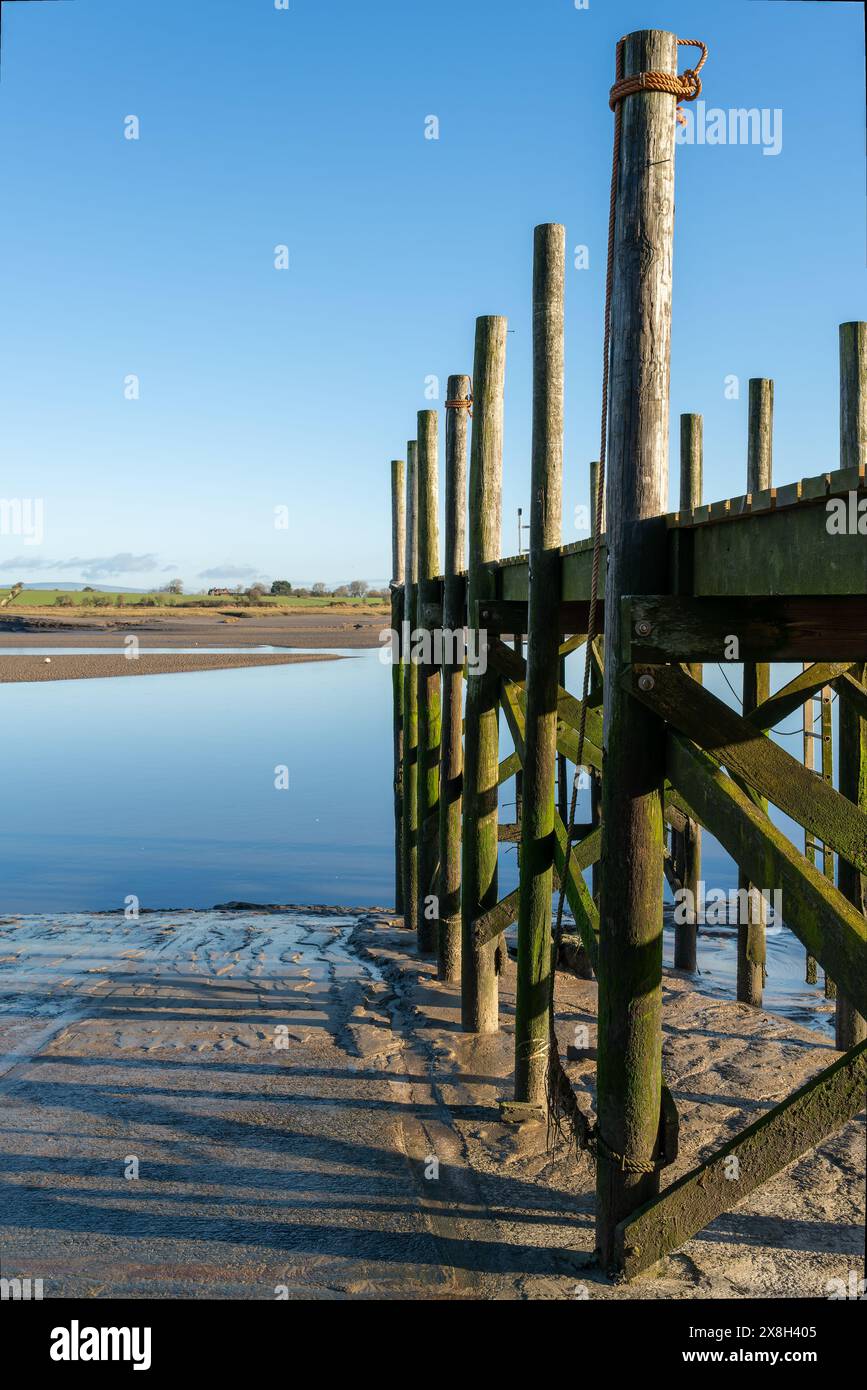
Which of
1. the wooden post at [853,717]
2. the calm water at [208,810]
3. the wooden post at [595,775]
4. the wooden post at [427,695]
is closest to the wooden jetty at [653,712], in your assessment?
the wooden post at [595,775]

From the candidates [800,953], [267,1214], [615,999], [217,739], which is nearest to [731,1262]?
[615,999]

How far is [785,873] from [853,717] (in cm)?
408

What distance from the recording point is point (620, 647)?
3947mm

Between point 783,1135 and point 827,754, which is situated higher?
point 827,754

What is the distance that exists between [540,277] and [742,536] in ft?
9.24

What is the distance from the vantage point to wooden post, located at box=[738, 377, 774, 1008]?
7.68 metres

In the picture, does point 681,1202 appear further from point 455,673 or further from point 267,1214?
point 455,673

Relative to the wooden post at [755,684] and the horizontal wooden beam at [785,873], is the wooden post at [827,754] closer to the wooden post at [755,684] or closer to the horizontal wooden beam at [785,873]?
the wooden post at [755,684]

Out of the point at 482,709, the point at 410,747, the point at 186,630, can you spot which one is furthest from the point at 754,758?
the point at 186,630

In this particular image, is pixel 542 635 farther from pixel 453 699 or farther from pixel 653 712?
pixel 453 699

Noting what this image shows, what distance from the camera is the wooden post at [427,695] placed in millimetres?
9359

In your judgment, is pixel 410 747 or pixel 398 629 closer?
pixel 410 747

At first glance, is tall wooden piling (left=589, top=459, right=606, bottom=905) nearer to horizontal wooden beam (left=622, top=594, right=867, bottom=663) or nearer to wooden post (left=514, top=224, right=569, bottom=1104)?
wooden post (left=514, top=224, right=569, bottom=1104)

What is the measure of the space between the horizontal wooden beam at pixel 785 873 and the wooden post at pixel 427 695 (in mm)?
5583
